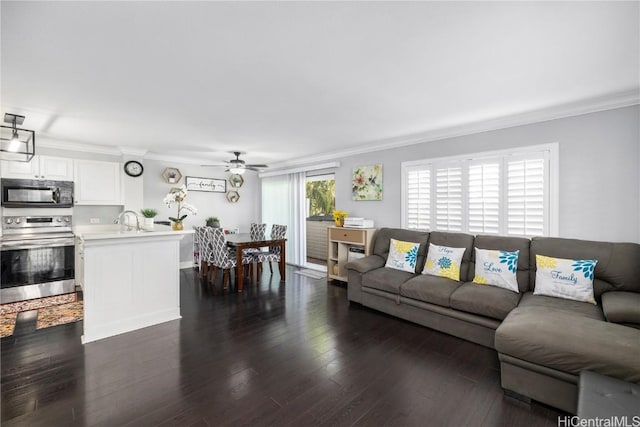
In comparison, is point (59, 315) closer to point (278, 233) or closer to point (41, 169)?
point (41, 169)

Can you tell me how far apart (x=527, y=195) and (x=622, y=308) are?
148cm

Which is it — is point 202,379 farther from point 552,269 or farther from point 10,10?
point 552,269

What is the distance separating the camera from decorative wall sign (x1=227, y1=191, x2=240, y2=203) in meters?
6.86

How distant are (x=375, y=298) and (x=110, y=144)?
4.82m

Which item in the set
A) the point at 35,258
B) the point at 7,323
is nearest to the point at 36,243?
the point at 35,258

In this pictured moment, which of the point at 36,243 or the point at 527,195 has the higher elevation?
the point at 527,195

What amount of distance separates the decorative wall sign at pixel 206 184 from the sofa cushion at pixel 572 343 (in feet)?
19.6

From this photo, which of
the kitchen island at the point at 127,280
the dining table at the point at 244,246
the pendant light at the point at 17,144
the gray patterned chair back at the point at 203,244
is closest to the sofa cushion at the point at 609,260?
the dining table at the point at 244,246

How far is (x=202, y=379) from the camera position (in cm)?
219

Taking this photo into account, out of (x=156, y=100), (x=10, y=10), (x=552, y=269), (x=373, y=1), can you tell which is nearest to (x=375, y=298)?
(x=552, y=269)

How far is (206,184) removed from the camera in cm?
644

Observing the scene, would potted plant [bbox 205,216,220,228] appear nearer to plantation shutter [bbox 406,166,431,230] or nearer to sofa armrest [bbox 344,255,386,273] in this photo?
sofa armrest [bbox 344,255,386,273]

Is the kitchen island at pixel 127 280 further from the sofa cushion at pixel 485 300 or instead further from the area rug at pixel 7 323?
the sofa cushion at pixel 485 300

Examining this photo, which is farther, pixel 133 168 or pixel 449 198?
pixel 133 168
